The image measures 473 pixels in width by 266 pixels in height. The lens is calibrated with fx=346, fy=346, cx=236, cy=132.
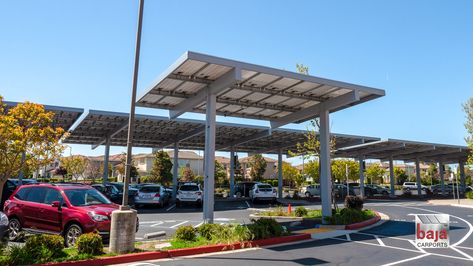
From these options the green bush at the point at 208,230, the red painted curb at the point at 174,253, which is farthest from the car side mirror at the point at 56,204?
the green bush at the point at 208,230

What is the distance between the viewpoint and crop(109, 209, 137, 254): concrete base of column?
825 centimetres

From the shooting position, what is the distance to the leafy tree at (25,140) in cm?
1273

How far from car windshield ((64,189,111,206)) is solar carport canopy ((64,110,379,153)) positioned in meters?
11.2

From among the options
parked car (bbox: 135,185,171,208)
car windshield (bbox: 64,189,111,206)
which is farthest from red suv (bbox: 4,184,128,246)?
parked car (bbox: 135,185,171,208)

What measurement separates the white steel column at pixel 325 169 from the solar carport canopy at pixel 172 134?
1016cm

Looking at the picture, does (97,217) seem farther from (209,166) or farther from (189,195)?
(189,195)

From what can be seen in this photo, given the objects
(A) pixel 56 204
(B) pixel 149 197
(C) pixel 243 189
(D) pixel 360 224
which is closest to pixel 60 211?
(A) pixel 56 204

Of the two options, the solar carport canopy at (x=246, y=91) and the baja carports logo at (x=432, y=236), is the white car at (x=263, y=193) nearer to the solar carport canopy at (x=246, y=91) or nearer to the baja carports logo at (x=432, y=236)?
the solar carport canopy at (x=246, y=91)

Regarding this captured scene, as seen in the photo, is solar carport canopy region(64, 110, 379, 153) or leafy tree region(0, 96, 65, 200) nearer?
leafy tree region(0, 96, 65, 200)

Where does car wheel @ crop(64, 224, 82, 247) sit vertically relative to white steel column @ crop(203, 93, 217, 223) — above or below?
below

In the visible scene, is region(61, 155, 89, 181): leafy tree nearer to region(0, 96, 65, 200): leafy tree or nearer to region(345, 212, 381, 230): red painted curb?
region(0, 96, 65, 200): leafy tree

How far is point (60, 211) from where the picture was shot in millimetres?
9516

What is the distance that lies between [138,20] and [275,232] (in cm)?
747

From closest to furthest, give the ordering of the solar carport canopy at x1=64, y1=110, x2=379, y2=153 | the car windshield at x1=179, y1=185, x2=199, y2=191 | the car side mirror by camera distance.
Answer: the car side mirror, the car windshield at x1=179, y1=185, x2=199, y2=191, the solar carport canopy at x1=64, y1=110, x2=379, y2=153
